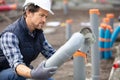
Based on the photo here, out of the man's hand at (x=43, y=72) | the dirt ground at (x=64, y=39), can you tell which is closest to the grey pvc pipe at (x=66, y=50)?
the man's hand at (x=43, y=72)

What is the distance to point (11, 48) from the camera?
146 inches

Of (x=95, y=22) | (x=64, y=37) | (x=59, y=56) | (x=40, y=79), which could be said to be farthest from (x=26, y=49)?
(x=64, y=37)

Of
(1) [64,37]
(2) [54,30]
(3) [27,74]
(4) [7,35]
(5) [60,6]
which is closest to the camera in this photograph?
(3) [27,74]

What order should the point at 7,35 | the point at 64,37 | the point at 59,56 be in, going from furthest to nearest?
the point at 64,37, the point at 7,35, the point at 59,56

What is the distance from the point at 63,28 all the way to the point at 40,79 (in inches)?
346

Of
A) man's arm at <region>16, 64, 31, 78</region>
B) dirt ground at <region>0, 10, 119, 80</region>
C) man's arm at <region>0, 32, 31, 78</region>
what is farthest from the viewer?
dirt ground at <region>0, 10, 119, 80</region>

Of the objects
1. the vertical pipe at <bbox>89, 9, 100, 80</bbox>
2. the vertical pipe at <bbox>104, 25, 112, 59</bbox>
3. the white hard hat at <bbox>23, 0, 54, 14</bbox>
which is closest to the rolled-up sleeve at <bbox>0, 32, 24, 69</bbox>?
the white hard hat at <bbox>23, 0, 54, 14</bbox>

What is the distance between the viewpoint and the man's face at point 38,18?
3596 mm

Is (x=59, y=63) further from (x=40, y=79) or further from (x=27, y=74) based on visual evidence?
(x=27, y=74)

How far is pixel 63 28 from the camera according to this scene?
38.7 ft

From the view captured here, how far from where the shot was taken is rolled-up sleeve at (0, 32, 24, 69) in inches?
143

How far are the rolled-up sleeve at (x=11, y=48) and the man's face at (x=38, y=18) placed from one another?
26 cm

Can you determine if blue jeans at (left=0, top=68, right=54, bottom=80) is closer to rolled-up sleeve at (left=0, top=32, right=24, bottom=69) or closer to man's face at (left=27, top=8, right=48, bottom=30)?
rolled-up sleeve at (left=0, top=32, right=24, bottom=69)

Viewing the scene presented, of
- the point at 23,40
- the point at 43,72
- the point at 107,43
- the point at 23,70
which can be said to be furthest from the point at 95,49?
the point at 43,72
